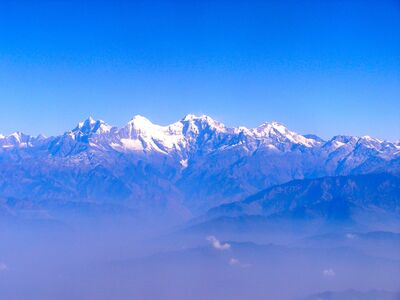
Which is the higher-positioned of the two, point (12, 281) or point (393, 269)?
point (12, 281)

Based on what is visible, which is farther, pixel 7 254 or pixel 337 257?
pixel 7 254

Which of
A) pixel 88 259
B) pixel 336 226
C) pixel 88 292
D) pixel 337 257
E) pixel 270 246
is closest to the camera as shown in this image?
pixel 88 292

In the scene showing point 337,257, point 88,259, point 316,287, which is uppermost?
point 88,259

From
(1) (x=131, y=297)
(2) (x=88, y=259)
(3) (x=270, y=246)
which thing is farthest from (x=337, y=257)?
(2) (x=88, y=259)

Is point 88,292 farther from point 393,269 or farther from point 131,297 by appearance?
point 393,269

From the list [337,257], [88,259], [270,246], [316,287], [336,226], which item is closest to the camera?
[316,287]

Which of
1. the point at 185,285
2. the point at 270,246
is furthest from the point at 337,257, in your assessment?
the point at 185,285

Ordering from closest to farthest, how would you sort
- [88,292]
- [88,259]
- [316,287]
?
[316,287]
[88,292]
[88,259]

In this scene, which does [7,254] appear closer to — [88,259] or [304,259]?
[88,259]

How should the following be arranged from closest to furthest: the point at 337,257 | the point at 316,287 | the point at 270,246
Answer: the point at 316,287 → the point at 337,257 → the point at 270,246
